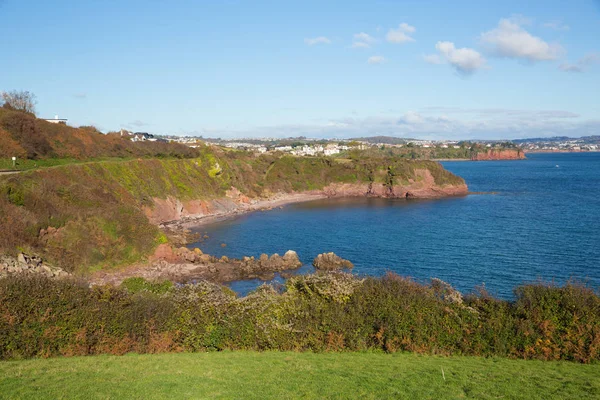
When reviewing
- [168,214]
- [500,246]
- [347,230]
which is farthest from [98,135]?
[500,246]

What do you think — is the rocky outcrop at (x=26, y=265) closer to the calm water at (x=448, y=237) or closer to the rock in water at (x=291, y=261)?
the calm water at (x=448, y=237)

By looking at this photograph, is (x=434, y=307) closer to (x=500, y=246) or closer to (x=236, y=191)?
(x=500, y=246)

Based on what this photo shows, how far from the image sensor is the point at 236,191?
282ft

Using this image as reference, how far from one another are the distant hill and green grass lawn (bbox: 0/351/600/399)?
44.0 metres

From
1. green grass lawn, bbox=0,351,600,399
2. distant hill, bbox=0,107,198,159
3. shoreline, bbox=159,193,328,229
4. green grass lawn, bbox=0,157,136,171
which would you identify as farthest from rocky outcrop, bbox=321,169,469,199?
green grass lawn, bbox=0,351,600,399

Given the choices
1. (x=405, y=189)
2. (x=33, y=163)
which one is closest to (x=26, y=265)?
(x=33, y=163)

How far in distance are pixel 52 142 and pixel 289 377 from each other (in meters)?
56.5

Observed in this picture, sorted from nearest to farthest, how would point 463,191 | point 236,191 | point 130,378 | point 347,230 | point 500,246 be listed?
point 130,378
point 500,246
point 347,230
point 236,191
point 463,191

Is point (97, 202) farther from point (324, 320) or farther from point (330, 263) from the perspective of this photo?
point (324, 320)

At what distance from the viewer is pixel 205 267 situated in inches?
1623

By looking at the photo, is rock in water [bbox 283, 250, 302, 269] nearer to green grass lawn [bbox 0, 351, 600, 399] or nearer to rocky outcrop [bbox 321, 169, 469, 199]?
green grass lawn [bbox 0, 351, 600, 399]

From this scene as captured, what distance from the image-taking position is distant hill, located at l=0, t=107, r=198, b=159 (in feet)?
169

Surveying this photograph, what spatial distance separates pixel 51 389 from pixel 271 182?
92013 mm

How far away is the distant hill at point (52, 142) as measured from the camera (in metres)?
51.4
